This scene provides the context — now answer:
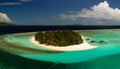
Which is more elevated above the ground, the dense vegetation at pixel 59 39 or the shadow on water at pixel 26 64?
the dense vegetation at pixel 59 39

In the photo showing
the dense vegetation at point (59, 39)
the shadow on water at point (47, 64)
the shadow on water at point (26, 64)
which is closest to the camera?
A: the shadow on water at point (26, 64)

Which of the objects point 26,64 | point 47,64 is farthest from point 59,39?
point 26,64

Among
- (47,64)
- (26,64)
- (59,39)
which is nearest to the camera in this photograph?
(26,64)

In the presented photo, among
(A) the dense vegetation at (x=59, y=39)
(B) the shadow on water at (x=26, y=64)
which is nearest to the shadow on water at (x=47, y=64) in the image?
(B) the shadow on water at (x=26, y=64)

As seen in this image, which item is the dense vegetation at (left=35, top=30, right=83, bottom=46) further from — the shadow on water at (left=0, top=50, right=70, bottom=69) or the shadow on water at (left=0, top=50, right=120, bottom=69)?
the shadow on water at (left=0, top=50, right=70, bottom=69)

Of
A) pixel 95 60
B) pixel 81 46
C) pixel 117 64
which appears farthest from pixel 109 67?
pixel 81 46

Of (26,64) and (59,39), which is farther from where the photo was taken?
(59,39)

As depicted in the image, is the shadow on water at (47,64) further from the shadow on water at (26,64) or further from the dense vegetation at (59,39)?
the dense vegetation at (59,39)

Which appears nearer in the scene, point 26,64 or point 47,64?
point 26,64

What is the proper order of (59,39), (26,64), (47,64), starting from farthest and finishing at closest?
(59,39) → (47,64) → (26,64)

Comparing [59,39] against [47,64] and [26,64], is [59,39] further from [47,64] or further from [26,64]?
[26,64]

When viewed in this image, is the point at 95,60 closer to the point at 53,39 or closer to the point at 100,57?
the point at 100,57

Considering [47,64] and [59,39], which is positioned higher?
[59,39]
